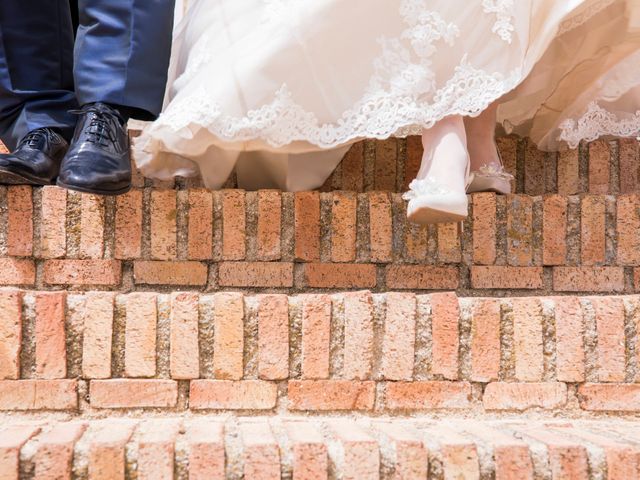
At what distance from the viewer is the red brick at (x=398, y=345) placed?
1373 mm

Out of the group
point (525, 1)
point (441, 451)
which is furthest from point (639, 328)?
point (525, 1)

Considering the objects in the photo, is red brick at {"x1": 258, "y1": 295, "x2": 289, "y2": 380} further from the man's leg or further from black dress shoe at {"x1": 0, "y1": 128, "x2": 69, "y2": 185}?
the man's leg

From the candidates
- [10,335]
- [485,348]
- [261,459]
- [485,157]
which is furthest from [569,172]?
[10,335]

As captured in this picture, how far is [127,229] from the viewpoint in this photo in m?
1.49

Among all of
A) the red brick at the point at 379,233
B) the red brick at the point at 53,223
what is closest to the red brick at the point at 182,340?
the red brick at the point at 53,223

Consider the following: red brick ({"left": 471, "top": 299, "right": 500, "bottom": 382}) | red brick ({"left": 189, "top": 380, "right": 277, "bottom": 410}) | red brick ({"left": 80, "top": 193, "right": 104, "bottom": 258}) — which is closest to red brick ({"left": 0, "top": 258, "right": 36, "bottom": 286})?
red brick ({"left": 80, "top": 193, "right": 104, "bottom": 258})

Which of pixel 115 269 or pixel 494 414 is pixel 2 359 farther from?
pixel 494 414

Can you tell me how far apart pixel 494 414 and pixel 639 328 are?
0.33 meters

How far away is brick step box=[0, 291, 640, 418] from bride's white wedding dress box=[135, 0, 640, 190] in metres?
0.37

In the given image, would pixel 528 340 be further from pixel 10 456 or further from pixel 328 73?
pixel 10 456

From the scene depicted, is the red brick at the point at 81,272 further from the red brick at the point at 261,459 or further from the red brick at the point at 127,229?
the red brick at the point at 261,459

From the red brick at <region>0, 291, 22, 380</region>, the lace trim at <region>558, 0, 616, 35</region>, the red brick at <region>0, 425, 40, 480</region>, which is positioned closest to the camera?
the red brick at <region>0, 425, 40, 480</region>

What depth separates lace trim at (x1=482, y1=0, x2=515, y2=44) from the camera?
1.57m

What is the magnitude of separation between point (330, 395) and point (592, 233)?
0.70 metres
